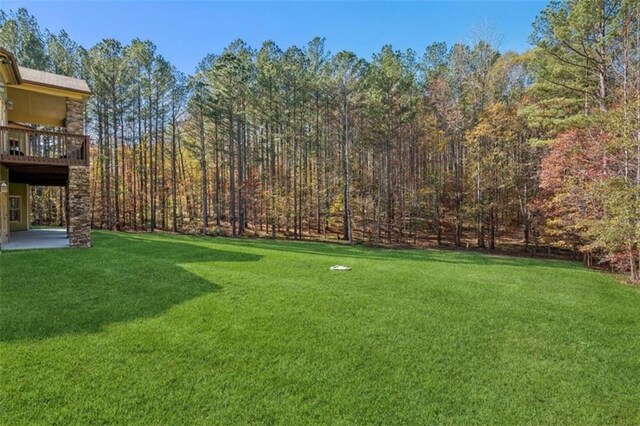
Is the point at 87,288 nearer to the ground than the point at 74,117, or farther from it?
nearer to the ground

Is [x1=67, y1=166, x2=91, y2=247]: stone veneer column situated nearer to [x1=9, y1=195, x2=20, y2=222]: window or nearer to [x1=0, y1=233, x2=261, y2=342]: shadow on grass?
[x1=0, y1=233, x2=261, y2=342]: shadow on grass

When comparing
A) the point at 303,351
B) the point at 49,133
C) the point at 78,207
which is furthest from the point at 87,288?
the point at 49,133

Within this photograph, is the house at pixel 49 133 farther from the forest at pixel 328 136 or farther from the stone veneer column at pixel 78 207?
the forest at pixel 328 136

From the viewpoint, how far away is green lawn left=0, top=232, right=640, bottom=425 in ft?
10.1

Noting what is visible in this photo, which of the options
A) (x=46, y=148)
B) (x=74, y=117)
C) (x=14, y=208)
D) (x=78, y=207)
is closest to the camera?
(x=78, y=207)

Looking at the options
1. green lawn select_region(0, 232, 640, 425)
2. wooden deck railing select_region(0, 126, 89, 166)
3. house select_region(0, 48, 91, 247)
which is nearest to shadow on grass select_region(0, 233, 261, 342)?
green lawn select_region(0, 232, 640, 425)

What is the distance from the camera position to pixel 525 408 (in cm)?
321

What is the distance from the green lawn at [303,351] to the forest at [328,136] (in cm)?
1206

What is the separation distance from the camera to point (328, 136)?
22750mm

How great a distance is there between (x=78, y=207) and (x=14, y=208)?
8081mm

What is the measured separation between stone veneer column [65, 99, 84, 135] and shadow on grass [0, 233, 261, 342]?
389cm

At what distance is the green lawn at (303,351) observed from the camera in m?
3.07

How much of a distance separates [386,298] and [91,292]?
5.21 m

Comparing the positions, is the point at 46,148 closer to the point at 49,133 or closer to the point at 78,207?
the point at 49,133
